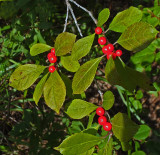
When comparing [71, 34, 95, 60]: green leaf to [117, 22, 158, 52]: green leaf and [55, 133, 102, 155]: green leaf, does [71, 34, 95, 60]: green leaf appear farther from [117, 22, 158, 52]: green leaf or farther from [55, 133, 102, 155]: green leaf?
[55, 133, 102, 155]: green leaf

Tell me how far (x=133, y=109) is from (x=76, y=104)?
1196 mm

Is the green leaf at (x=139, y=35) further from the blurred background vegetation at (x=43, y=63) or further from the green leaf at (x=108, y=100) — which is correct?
the blurred background vegetation at (x=43, y=63)

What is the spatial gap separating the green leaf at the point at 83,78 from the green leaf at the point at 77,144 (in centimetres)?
30

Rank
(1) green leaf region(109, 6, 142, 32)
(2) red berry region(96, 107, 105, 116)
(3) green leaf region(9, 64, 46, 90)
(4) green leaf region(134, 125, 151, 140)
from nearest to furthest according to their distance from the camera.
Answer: (1) green leaf region(109, 6, 142, 32) → (3) green leaf region(9, 64, 46, 90) → (2) red berry region(96, 107, 105, 116) → (4) green leaf region(134, 125, 151, 140)

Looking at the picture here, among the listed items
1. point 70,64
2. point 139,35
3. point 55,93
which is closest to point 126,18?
point 139,35

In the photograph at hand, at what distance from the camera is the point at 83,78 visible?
1.17 metres

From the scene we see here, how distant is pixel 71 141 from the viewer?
122 cm

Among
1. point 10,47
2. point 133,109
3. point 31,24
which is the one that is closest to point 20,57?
point 10,47

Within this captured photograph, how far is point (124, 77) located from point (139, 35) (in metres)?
0.25

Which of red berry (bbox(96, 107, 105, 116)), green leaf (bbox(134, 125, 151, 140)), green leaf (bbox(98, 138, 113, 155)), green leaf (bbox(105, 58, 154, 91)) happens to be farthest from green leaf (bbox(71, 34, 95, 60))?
green leaf (bbox(134, 125, 151, 140))

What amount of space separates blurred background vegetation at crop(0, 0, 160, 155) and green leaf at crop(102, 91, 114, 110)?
632 mm

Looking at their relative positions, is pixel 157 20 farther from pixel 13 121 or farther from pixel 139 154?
pixel 13 121

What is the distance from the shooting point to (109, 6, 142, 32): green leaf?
1.16m

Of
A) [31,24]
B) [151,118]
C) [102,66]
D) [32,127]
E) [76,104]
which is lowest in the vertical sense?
[151,118]
